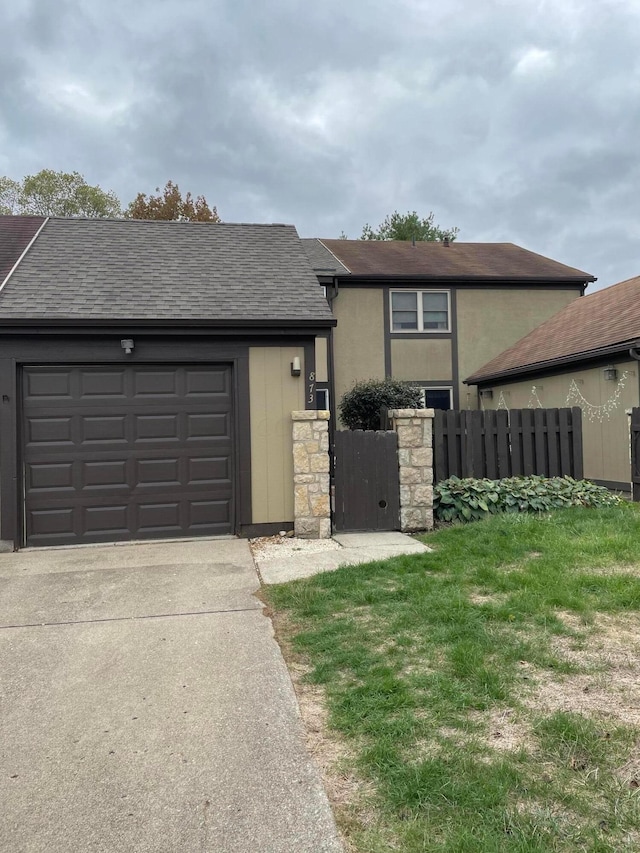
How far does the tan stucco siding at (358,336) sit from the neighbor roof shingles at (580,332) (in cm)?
285

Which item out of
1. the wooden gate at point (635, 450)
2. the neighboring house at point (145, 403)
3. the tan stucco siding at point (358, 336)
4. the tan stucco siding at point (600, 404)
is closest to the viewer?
the neighboring house at point (145, 403)

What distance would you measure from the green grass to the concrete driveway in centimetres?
27

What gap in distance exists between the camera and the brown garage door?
7.02 metres

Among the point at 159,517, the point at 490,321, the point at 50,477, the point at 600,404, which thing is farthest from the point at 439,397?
the point at 50,477

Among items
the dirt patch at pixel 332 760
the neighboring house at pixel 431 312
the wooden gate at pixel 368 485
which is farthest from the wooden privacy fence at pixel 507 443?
the neighboring house at pixel 431 312

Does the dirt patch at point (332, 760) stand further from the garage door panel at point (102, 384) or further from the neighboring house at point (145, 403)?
the garage door panel at point (102, 384)

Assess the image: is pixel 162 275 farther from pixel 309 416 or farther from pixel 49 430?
pixel 309 416

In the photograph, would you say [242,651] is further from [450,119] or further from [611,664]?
[450,119]

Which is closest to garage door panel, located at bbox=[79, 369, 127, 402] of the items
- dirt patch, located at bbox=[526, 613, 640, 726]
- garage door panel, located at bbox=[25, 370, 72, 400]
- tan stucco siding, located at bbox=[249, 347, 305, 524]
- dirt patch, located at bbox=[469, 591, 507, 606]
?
garage door panel, located at bbox=[25, 370, 72, 400]

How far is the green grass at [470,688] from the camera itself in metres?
1.94

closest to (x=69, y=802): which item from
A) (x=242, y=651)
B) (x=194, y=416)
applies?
(x=242, y=651)

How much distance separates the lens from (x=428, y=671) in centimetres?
312

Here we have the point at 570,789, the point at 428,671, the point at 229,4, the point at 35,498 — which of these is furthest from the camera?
the point at 229,4

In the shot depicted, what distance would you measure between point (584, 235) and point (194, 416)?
3173cm
